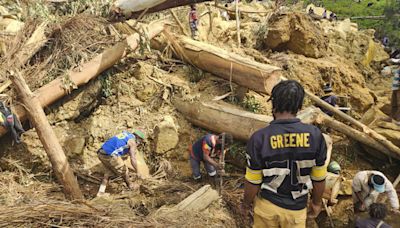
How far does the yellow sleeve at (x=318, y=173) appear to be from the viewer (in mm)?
2789

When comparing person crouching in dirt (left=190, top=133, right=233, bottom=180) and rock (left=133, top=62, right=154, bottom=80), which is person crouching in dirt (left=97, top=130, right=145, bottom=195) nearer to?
person crouching in dirt (left=190, top=133, right=233, bottom=180)

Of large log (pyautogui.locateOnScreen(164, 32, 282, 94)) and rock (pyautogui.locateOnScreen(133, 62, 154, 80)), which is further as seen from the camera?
rock (pyautogui.locateOnScreen(133, 62, 154, 80))

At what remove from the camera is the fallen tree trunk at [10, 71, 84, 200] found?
5.20 m

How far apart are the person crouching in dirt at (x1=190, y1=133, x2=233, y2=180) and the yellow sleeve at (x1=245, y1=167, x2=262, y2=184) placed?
2.37m

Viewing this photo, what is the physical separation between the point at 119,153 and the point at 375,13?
26.5m

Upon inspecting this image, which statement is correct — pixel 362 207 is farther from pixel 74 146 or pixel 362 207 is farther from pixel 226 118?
pixel 74 146

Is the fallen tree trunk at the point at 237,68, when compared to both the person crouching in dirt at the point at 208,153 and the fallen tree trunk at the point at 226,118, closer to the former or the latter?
the fallen tree trunk at the point at 226,118

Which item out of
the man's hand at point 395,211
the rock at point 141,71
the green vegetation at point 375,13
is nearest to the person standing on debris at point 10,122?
the rock at point 141,71

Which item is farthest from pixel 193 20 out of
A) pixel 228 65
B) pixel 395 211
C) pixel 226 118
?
pixel 395 211

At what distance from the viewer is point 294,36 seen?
900cm

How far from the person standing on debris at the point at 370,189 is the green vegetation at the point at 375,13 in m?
15.8

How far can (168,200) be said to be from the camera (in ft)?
16.3

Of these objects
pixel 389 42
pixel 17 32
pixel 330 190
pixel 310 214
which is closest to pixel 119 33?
pixel 17 32

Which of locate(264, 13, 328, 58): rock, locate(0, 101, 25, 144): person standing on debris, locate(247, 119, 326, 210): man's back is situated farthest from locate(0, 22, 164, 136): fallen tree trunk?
locate(247, 119, 326, 210): man's back
